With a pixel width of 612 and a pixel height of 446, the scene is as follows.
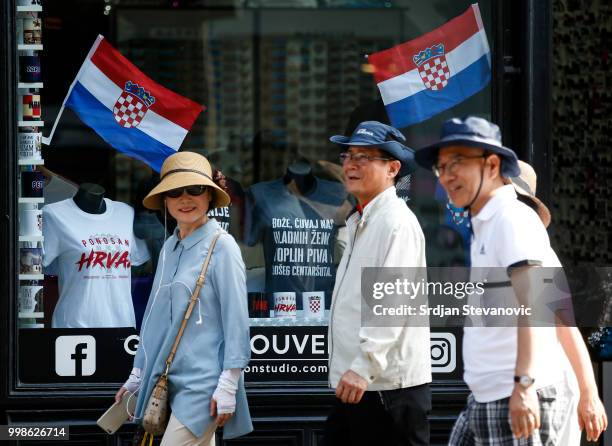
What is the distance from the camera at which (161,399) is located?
178 inches

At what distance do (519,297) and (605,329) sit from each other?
2858mm

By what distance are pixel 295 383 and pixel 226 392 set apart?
1.40 metres

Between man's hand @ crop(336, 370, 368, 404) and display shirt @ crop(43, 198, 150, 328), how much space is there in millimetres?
1980

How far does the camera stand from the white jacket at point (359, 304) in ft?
14.4

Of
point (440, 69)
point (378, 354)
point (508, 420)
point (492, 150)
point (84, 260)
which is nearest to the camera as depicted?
point (508, 420)

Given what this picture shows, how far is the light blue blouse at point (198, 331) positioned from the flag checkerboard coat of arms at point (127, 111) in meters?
1.59

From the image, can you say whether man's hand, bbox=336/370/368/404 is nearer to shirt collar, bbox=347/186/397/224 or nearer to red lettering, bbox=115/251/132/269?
shirt collar, bbox=347/186/397/224

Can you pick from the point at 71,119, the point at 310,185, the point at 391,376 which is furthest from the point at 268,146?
the point at 391,376

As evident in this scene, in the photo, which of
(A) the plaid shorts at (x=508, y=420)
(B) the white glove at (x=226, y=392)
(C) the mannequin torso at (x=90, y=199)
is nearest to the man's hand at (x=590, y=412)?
(A) the plaid shorts at (x=508, y=420)

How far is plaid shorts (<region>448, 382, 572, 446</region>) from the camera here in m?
3.76

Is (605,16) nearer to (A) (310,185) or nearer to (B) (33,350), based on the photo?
(A) (310,185)

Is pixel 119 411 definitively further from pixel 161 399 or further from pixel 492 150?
pixel 492 150

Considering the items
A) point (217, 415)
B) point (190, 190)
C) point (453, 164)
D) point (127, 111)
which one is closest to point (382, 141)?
point (453, 164)

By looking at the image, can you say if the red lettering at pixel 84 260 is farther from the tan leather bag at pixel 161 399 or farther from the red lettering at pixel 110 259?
the tan leather bag at pixel 161 399
